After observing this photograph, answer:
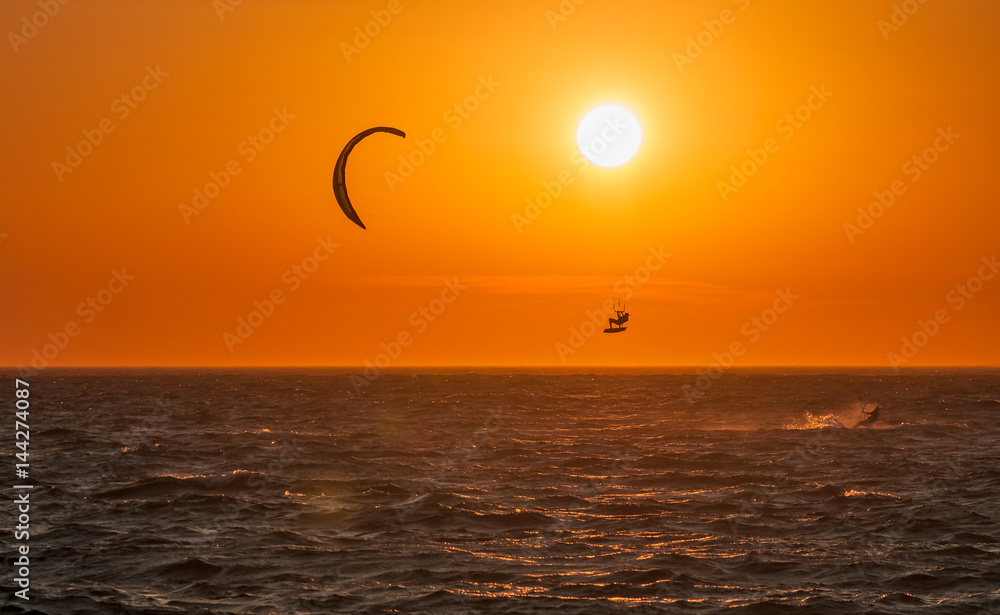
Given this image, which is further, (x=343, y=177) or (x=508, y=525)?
(x=343, y=177)

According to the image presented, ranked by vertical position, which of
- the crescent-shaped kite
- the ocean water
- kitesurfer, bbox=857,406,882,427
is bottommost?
the ocean water

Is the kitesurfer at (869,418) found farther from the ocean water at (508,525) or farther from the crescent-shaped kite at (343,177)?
the crescent-shaped kite at (343,177)

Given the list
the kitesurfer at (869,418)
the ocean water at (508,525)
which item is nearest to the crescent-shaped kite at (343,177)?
the ocean water at (508,525)

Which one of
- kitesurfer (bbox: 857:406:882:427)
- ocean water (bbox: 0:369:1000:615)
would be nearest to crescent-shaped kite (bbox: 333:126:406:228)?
ocean water (bbox: 0:369:1000:615)

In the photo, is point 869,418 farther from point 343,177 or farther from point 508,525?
point 508,525

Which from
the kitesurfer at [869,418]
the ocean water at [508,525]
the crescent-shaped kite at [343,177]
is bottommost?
the ocean water at [508,525]

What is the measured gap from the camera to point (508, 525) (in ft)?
74.6

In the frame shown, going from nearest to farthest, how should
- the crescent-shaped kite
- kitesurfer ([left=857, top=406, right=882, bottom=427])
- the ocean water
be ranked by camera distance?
the ocean water < the crescent-shaped kite < kitesurfer ([left=857, top=406, right=882, bottom=427])

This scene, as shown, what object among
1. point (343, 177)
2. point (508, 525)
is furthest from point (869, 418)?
point (508, 525)

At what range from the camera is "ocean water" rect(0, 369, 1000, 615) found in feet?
54.5

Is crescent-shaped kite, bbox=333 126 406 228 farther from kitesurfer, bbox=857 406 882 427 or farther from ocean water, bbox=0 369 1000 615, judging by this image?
kitesurfer, bbox=857 406 882 427

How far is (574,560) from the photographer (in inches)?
756

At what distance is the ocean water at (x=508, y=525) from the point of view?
1662cm

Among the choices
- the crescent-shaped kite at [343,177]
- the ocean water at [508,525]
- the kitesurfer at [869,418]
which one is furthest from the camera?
the kitesurfer at [869,418]
